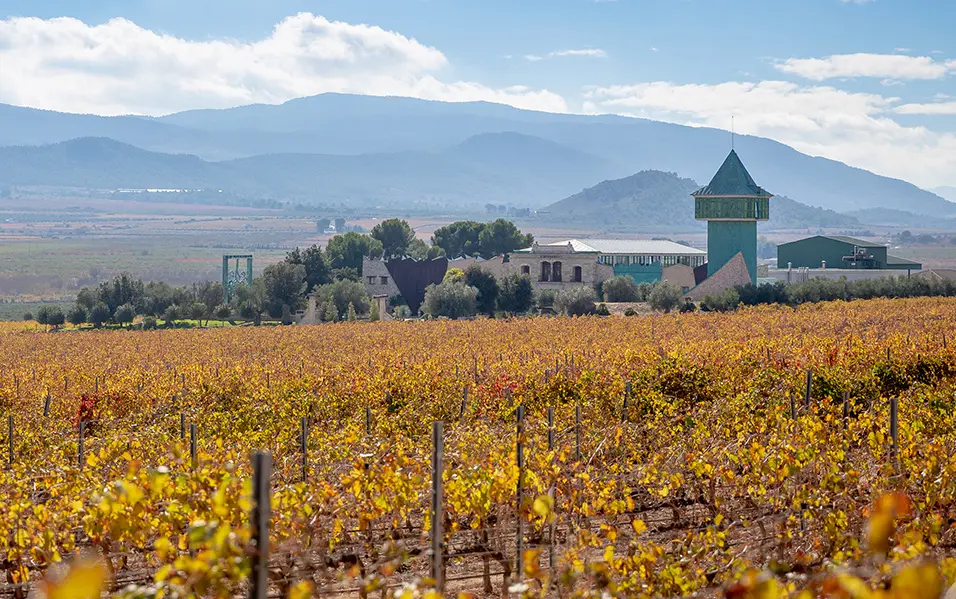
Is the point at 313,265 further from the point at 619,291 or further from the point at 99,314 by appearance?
the point at 619,291

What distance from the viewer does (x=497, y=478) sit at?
844cm

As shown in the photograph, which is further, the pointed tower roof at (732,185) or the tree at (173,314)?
the pointed tower roof at (732,185)

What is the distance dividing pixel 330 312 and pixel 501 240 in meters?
34.5

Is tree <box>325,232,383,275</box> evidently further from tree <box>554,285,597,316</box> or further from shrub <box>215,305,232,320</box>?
tree <box>554,285,597,316</box>

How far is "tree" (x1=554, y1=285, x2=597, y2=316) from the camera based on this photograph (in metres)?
57.8

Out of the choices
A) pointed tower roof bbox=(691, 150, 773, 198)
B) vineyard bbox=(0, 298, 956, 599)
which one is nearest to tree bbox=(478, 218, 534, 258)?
pointed tower roof bbox=(691, 150, 773, 198)

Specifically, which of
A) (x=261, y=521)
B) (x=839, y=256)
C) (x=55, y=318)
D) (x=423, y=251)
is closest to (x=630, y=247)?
(x=839, y=256)

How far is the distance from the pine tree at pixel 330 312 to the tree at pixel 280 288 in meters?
3.05

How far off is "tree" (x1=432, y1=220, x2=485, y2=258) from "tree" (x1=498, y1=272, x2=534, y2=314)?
103 ft

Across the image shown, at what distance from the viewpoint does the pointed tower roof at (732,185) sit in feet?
245

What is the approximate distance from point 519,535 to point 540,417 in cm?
706

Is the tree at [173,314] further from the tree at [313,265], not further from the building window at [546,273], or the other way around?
the building window at [546,273]

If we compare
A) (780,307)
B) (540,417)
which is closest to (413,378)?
(540,417)

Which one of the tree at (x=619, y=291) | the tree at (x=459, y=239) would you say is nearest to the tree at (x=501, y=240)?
the tree at (x=459, y=239)
